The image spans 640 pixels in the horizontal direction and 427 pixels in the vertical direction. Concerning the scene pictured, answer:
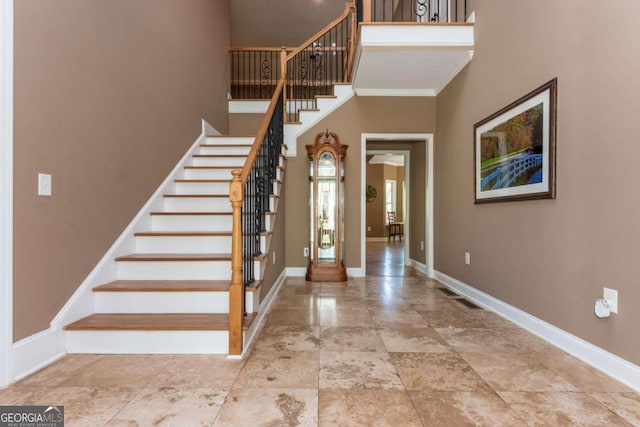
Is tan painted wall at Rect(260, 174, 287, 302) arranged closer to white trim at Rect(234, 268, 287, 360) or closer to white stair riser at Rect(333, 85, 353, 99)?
white trim at Rect(234, 268, 287, 360)

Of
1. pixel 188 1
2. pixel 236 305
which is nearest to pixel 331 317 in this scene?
pixel 236 305

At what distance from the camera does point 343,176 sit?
4.36m

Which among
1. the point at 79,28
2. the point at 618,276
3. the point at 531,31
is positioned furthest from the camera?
the point at 531,31

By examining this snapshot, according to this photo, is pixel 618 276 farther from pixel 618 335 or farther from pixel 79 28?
pixel 79 28

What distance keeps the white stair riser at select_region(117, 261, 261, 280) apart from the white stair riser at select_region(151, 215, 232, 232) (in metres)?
0.59

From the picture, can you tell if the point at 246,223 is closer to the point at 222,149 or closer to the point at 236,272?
the point at 236,272

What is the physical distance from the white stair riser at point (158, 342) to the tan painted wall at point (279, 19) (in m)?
7.40

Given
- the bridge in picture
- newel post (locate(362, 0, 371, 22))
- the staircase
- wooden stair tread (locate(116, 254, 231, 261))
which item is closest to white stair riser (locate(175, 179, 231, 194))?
the staircase

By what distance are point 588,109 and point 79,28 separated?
131 inches

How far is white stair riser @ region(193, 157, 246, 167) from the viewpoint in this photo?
13.1 ft

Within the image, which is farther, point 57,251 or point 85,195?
point 85,195

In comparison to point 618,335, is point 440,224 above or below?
above

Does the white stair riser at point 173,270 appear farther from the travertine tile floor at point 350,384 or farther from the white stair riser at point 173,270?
the travertine tile floor at point 350,384

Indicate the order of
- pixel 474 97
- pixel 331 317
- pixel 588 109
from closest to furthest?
pixel 588 109 < pixel 331 317 < pixel 474 97
